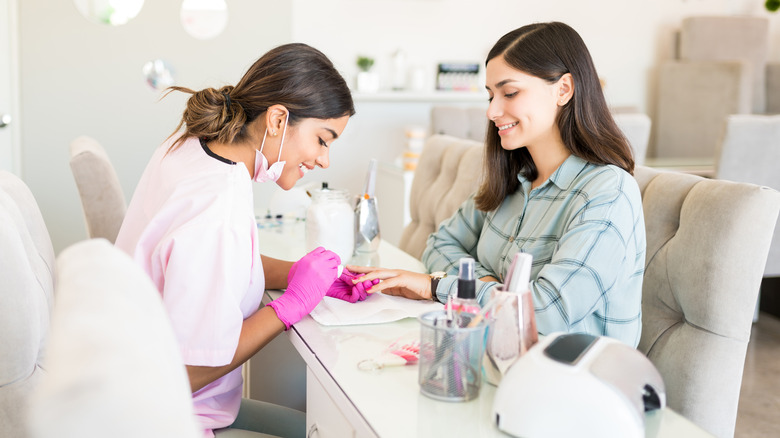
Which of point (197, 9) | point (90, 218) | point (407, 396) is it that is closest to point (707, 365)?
point (407, 396)

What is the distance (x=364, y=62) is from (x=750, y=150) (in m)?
2.18

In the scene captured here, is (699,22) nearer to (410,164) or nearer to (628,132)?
(628,132)

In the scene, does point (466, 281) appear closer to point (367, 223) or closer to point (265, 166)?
point (265, 166)

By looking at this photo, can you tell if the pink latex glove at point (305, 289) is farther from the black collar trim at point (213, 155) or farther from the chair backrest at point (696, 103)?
the chair backrest at point (696, 103)

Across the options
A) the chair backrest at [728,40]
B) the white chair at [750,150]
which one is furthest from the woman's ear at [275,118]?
the chair backrest at [728,40]

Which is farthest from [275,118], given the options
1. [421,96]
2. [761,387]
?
[421,96]

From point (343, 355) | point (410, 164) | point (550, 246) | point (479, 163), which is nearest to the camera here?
point (343, 355)

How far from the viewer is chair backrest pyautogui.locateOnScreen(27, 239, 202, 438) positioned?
50cm

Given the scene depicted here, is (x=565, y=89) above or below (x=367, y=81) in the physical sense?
below

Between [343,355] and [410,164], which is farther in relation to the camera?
[410,164]

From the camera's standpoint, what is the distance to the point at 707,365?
1.34m

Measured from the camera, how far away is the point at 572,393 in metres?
0.80

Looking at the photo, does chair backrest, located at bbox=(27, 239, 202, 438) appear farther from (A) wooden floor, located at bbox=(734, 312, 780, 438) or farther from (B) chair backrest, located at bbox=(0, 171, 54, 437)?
Result: (A) wooden floor, located at bbox=(734, 312, 780, 438)

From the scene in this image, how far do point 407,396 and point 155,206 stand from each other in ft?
1.97
